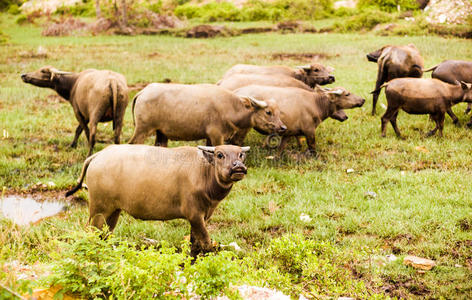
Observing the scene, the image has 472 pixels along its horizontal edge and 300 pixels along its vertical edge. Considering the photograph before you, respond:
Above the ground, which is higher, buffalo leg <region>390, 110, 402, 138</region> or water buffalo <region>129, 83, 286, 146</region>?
water buffalo <region>129, 83, 286, 146</region>

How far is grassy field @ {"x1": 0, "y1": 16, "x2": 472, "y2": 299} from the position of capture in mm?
4758

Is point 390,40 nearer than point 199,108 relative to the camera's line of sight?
No

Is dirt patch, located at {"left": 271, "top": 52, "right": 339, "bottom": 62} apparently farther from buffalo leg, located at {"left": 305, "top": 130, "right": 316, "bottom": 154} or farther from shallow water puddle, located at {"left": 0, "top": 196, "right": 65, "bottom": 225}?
shallow water puddle, located at {"left": 0, "top": 196, "right": 65, "bottom": 225}

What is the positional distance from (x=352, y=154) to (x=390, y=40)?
538 inches

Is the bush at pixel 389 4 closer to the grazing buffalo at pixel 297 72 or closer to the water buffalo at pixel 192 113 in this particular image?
the grazing buffalo at pixel 297 72

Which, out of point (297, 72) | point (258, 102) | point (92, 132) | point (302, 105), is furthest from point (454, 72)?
point (92, 132)

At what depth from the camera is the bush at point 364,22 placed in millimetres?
25188

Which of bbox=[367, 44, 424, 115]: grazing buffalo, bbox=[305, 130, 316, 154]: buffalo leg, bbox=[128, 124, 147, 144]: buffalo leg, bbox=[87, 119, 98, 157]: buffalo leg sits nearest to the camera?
bbox=[128, 124, 147, 144]: buffalo leg

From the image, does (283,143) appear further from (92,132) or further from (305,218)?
(92,132)

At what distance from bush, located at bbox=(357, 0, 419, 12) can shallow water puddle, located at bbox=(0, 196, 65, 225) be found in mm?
26285

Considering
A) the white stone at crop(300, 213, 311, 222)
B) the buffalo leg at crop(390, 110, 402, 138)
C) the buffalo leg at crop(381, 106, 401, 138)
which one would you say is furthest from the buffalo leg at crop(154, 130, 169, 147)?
the buffalo leg at crop(390, 110, 402, 138)

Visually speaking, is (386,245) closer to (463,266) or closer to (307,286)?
(463,266)

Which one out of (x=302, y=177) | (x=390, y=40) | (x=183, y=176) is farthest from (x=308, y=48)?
(x=183, y=176)

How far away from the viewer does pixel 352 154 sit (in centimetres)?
859
